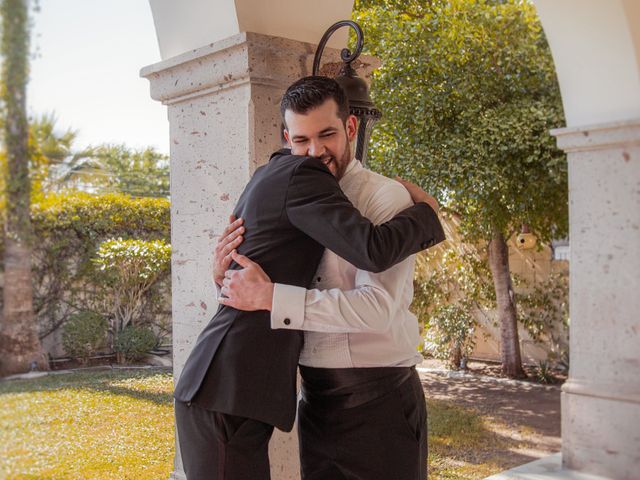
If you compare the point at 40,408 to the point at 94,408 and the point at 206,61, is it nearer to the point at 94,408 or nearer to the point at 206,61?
the point at 94,408

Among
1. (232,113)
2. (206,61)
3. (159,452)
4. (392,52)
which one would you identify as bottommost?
(159,452)

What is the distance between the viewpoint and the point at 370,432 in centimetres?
158

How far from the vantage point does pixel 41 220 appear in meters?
7.46

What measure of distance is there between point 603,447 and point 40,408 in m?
4.30

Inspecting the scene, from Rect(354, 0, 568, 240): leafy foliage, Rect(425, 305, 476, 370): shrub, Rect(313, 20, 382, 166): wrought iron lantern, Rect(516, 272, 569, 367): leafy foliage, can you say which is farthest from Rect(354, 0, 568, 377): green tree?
Rect(313, 20, 382, 166): wrought iron lantern

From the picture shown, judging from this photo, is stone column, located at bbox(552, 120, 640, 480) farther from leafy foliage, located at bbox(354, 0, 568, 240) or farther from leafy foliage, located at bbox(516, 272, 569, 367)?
leafy foliage, located at bbox(516, 272, 569, 367)

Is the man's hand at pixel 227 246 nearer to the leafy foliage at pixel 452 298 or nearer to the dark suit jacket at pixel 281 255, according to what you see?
the dark suit jacket at pixel 281 255

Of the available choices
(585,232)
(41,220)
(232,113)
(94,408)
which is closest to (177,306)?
(232,113)

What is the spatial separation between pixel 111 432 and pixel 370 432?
442cm

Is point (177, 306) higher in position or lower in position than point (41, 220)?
lower

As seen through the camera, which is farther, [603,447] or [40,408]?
[40,408]

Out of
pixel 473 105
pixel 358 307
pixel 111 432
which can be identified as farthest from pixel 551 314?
pixel 358 307

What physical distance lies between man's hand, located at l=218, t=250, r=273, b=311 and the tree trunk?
6.65 meters

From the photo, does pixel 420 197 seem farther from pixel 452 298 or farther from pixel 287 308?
pixel 452 298
